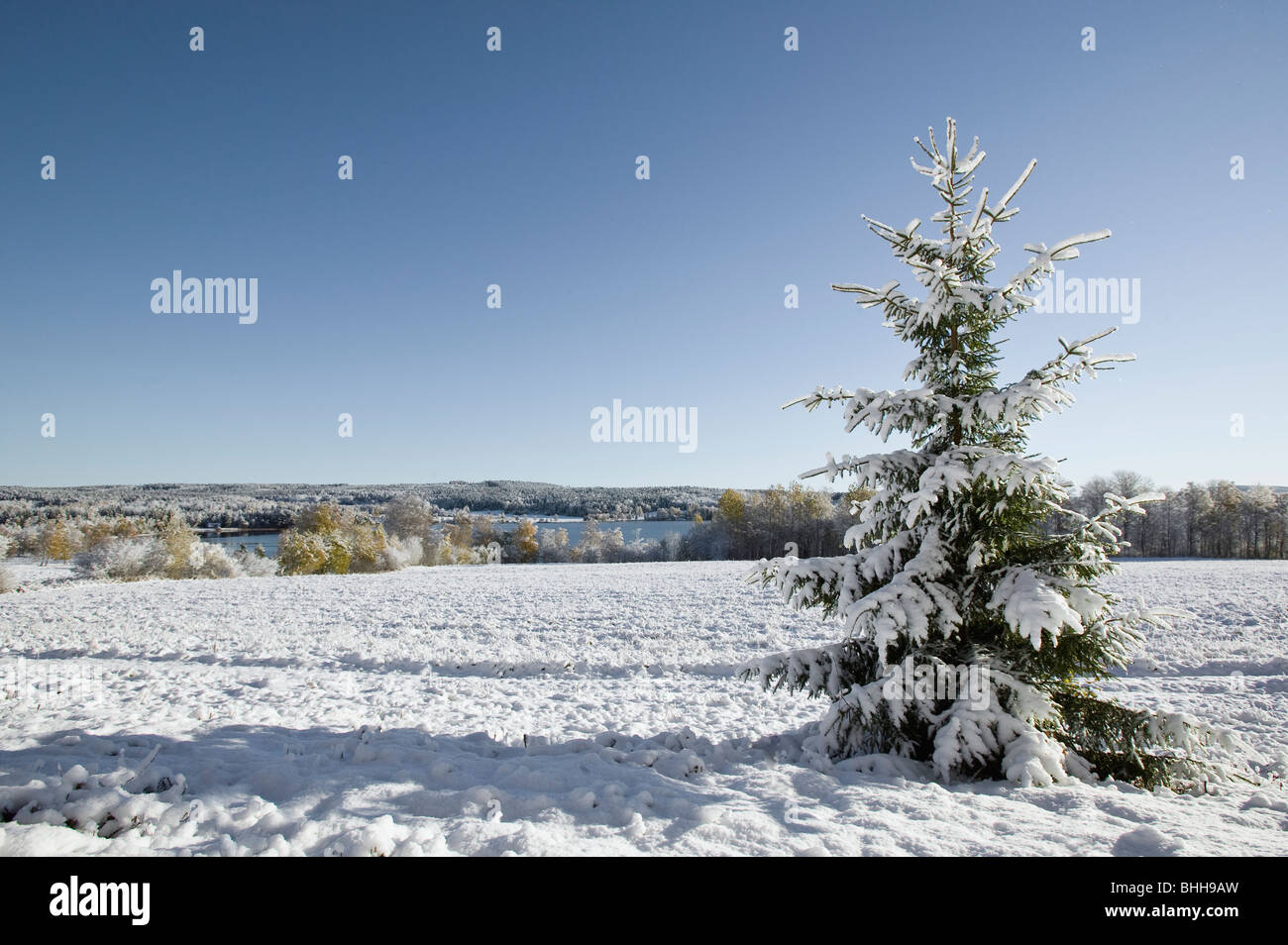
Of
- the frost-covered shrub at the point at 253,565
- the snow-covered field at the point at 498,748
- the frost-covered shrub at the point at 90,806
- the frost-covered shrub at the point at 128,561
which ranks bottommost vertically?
the frost-covered shrub at the point at 253,565

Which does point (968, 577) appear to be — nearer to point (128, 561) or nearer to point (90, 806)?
point (90, 806)

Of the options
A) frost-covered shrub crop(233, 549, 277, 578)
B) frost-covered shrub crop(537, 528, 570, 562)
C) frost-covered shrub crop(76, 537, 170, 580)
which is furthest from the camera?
frost-covered shrub crop(537, 528, 570, 562)

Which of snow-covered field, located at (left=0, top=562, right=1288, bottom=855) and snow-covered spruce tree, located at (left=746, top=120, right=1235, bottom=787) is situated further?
snow-covered spruce tree, located at (left=746, top=120, right=1235, bottom=787)

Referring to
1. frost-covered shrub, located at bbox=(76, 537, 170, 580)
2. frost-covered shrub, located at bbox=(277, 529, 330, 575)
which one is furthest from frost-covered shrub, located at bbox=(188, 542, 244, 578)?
frost-covered shrub, located at bbox=(277, 529, 330, 575)

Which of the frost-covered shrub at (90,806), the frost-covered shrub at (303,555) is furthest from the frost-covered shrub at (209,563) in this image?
the frost-covered shrub at (90,806)

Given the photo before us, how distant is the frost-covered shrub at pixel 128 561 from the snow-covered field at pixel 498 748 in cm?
2393

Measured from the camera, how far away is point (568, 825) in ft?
12.6

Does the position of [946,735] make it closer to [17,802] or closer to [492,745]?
[492,745]

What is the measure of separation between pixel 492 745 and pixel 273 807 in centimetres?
286

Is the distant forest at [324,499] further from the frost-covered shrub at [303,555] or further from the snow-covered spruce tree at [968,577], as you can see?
the snow-covered spruce tree at [968,577]

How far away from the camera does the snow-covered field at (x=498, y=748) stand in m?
3.58

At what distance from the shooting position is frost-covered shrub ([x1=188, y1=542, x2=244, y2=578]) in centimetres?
3979

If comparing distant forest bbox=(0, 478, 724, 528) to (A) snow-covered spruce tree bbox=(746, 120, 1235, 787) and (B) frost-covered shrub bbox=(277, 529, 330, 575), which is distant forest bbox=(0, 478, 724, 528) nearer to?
(B) frost-covered shrub bbox=(277, 529, 330, 575)

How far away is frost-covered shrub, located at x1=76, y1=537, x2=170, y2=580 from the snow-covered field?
78.5 feet
